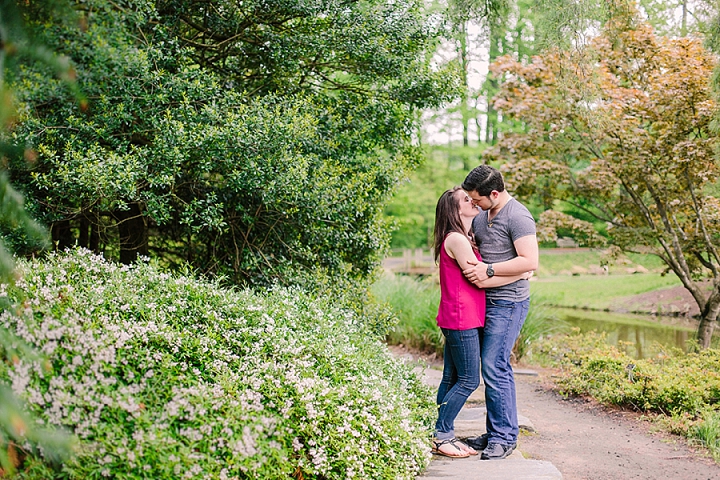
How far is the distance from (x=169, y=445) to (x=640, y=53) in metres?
8.09

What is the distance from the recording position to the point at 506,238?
3.79 metres

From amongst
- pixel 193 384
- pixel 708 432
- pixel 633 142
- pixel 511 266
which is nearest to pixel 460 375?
pixel 511 266

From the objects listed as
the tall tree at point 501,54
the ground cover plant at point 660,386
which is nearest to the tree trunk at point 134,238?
the ground cover plant at point 660,386

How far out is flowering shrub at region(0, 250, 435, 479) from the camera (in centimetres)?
240

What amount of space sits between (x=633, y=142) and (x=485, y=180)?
5.30 meters

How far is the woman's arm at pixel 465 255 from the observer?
3.63 meters

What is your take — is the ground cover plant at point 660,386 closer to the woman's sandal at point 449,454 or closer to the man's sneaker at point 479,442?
the man's sneaker at point 479,442

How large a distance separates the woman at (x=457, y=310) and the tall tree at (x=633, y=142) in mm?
3625

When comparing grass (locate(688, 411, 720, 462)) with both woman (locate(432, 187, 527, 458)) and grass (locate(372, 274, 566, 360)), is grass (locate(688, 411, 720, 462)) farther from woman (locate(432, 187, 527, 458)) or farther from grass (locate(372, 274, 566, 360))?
grass (locate(372, 274, 566, 360))

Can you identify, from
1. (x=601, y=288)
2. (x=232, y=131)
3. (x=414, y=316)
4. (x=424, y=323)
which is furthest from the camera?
(x=601, y=288)

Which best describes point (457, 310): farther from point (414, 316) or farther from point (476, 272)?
point (414, 316)

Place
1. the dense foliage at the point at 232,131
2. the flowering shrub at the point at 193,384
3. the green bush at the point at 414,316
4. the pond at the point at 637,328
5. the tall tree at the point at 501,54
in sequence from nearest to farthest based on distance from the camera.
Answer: the flowering shrub at the point at 193,384, the dense foliage at the point at 232,131, the green bush at the point at 414,316, the pond at the point at 637,328, the tall tree at the point at 501,54

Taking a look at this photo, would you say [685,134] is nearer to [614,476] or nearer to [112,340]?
[614,476]

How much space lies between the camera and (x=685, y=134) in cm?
788
